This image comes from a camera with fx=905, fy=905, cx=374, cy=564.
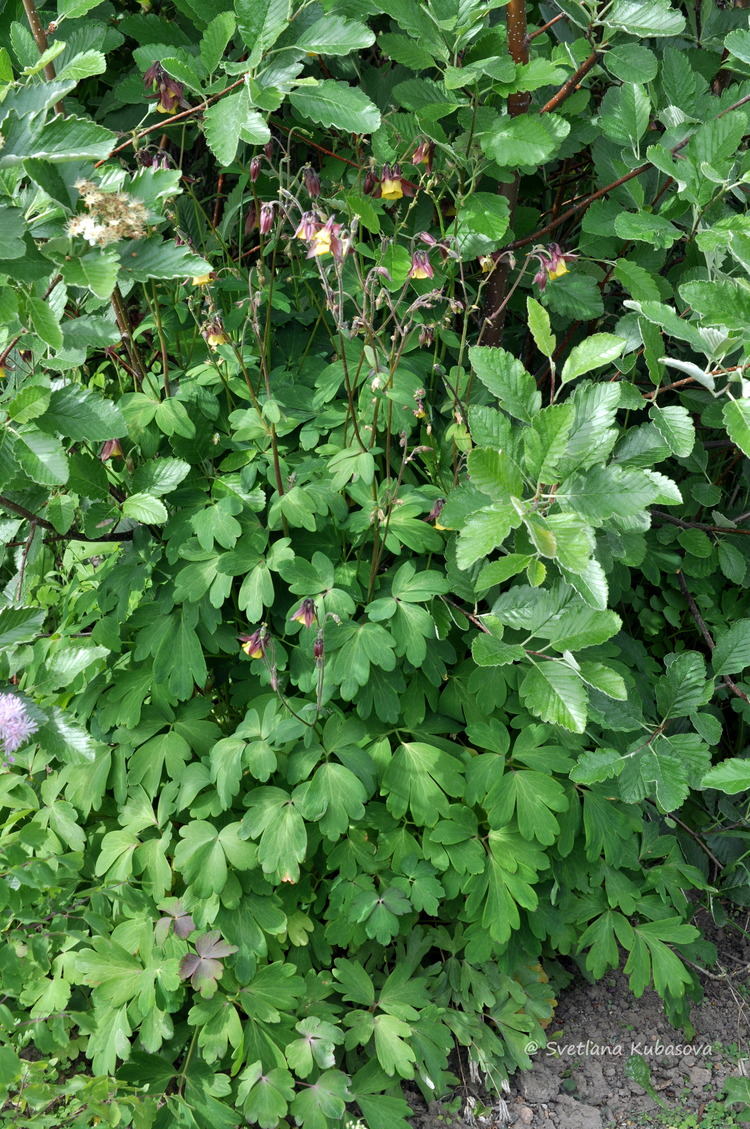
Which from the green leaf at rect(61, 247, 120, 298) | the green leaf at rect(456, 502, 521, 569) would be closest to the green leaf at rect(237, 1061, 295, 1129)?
the green leaf at rect(456, 502, 521, 569)

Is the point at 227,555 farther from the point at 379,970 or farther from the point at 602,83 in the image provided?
the point at 602,83

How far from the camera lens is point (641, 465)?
6.10 feet

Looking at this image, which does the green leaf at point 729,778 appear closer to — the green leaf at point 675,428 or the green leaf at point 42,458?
the green leaf at point 675,428

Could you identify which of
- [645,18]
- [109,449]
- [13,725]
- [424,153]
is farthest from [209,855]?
[645,18]

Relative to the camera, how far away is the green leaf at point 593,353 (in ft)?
5.32

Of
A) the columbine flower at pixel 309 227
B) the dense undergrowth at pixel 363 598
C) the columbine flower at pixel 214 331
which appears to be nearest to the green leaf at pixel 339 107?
the dense undergrowth at pixel 363 598

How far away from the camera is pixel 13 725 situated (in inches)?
61.4

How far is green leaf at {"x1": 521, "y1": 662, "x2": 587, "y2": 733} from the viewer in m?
1.71

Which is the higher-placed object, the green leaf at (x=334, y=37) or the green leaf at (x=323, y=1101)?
the green leaf at (x=334, y=37)

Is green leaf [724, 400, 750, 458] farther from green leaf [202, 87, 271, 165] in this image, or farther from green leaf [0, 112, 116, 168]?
green leaf [0, 112, 116, 168]

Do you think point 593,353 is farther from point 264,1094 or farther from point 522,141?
point 264,1094

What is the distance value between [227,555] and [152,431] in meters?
0.35

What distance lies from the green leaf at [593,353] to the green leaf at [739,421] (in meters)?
0.22

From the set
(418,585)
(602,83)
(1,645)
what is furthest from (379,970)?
(602,83)
